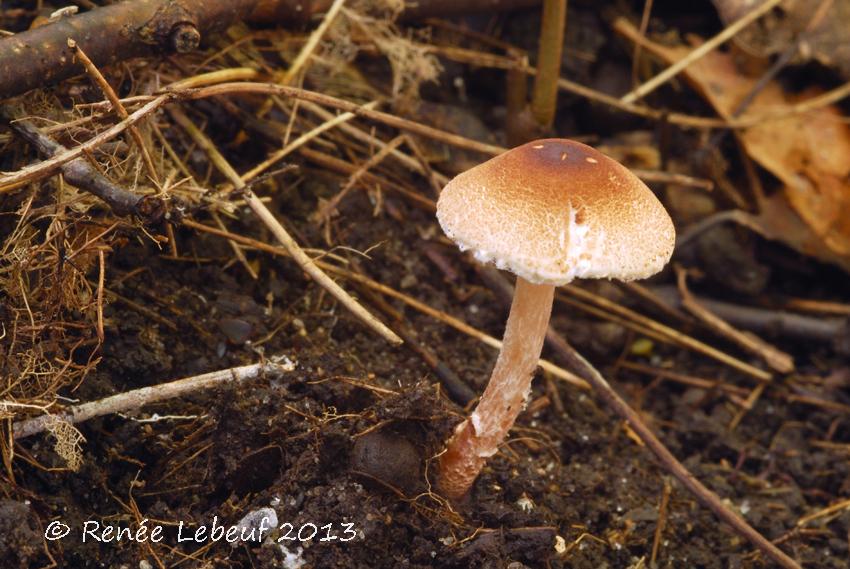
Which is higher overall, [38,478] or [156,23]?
[156,23]

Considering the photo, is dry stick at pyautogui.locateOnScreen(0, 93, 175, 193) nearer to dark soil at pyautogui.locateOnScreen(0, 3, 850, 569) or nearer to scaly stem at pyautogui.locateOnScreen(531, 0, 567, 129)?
dark soil at pyautogui.locateOnScreen(0, 3, 850, 569)

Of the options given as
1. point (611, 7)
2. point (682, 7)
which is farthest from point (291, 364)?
point (682, 7)

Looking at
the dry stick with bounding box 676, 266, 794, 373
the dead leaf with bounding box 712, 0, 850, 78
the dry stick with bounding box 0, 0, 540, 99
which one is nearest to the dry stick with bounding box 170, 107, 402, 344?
the dry stick with bounding box 0, 0, 540, 99

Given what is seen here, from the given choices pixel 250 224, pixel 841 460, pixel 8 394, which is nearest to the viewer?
pixel 8 394

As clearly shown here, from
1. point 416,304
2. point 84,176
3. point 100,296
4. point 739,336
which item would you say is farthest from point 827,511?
point 84,176

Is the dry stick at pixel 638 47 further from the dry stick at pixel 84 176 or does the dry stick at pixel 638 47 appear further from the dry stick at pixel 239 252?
the dry stick at pixel 84 176

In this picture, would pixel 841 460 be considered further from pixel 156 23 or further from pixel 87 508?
pixel 156 23

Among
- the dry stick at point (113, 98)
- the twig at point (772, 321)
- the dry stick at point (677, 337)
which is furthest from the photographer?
the twig at point (772, 321)

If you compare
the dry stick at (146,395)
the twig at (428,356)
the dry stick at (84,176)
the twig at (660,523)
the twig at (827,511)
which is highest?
the dry stick at (84,176)

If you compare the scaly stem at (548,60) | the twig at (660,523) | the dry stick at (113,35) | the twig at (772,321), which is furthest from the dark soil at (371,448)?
the scaly stem at (548,60)
